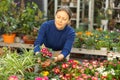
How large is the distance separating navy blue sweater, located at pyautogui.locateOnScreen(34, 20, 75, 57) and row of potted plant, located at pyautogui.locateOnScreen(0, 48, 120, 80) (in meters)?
0.41

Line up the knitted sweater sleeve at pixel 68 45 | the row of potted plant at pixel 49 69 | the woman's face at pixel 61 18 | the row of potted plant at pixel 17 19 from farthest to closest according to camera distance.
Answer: the row of potted plant at pixel 17 19 → the knitted sweater sleeve at pixel 68 45 → the woman's face at pixel 61 18 → the row of potted plant at pixel 49 69

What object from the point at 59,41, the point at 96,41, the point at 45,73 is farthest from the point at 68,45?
the point at 96,41

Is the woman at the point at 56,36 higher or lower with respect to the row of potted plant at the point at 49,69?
higher

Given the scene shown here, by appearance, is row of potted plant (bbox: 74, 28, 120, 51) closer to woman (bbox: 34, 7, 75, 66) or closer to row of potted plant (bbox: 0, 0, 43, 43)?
row of potted plant (bbox: 0, 0, 43, 43)

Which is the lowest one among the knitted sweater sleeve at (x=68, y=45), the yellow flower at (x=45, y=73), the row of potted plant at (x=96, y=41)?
the row of potted plant at (x=96, y=41)

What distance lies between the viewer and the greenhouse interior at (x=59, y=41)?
255 centimetres

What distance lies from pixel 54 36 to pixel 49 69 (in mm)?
663

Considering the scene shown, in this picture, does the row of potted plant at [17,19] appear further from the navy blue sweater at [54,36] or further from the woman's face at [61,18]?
the woman's face at [61,18]

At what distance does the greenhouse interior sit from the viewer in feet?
8.37

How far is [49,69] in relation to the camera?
8.67 ft

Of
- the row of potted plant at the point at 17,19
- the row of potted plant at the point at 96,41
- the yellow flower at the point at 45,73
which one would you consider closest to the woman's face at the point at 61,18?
the yellow flower at the point at 45,73

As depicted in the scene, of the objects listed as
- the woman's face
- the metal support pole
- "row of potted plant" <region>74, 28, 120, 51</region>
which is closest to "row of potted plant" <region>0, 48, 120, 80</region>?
the woman's face

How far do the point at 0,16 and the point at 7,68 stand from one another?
3.57 m

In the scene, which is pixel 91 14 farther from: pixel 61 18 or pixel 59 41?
pixel 61 18
